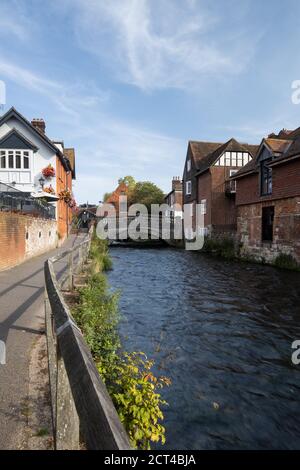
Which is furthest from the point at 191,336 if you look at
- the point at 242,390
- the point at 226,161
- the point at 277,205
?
the point at 226,161

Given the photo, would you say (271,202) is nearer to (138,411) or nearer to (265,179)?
(265,179)

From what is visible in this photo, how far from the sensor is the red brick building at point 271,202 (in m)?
18.3

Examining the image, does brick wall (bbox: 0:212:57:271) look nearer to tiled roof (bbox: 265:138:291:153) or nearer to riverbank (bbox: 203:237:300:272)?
Result: riverbank (bbox: 203:237:300:272)

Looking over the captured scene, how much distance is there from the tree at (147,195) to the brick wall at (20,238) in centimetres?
4477

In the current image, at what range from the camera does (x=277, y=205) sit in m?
20.0

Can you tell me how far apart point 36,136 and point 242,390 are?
77.9 feet

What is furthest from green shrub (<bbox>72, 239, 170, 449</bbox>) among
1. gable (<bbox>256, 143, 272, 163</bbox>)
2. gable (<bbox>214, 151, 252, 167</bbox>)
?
gable (<bbox>214, 151, 252, 167</bbox>)

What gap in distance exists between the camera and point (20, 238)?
13.8 m

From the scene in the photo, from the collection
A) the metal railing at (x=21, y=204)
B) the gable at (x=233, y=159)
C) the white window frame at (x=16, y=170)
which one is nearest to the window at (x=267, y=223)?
the gable at (x=233, y=159)

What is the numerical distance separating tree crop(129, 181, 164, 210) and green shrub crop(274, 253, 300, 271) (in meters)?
45.1

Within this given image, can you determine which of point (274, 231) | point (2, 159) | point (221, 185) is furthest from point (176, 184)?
point (274, 231)

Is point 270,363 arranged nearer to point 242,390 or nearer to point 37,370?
point 242,390

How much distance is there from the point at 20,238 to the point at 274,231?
13919 millimetres

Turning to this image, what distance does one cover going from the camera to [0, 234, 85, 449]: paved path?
3158mm
